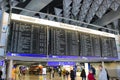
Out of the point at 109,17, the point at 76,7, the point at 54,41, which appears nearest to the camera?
the point at 54,41

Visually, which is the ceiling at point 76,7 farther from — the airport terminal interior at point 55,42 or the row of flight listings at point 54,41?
the row of flight listings at point 54,41

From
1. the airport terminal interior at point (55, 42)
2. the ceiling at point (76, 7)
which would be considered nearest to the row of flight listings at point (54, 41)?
the airport terminal interior at point (55, 42)

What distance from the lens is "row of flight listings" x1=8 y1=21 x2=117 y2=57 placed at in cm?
492

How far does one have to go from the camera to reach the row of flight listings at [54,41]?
492 centimetres

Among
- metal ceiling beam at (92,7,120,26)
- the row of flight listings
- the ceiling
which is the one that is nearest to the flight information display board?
the row of flight listings

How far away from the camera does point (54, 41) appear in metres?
5.66

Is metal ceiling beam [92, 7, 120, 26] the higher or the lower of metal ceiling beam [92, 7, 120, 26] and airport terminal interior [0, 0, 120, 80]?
the higher

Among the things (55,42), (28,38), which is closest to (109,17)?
(55,42)

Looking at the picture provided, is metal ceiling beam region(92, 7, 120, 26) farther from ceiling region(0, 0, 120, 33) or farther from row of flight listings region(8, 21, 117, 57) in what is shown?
row of flight listings region(8, 21, 117, 57)

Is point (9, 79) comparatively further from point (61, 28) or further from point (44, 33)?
point (61, 28)

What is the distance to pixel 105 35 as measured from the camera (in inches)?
293

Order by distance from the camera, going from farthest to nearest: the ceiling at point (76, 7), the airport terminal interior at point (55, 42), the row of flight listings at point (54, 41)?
the ceiling at point (76, 7), the row of flight listings at point (54, 41), the airport terminal interior at point (55, 42)

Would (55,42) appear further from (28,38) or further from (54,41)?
(28,38)

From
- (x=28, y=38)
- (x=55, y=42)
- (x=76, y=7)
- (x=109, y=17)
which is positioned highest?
(x=76, y=7)
